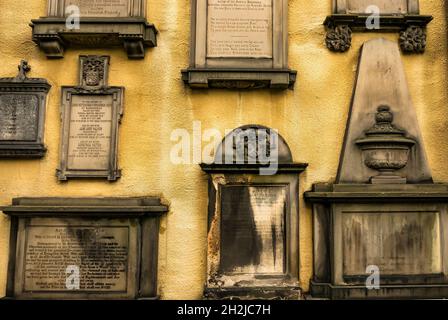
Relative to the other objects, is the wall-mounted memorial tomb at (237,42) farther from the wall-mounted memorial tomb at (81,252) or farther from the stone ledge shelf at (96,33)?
the wall-mounted memorial tomb at (81,252)

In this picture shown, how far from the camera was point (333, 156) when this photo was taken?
6.11 m

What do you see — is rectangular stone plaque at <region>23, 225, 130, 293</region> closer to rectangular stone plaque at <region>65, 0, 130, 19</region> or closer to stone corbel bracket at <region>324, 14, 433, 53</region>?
rectangular stone plaque at <region>65, 0, 130, 19</region>

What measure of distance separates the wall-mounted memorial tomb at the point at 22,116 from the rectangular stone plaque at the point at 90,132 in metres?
0.44

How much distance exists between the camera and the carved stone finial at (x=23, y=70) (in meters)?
6.16

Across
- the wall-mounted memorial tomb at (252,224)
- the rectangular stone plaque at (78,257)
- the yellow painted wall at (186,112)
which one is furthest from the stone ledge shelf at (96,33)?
the rectangular stone plaque at (78,257)

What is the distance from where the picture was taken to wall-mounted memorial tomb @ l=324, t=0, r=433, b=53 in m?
6.20

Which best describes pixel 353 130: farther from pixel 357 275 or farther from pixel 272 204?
pixel 357 275

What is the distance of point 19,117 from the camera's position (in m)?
6.11

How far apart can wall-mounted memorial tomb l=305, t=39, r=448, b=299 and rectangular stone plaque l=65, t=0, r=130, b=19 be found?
12.2 ft

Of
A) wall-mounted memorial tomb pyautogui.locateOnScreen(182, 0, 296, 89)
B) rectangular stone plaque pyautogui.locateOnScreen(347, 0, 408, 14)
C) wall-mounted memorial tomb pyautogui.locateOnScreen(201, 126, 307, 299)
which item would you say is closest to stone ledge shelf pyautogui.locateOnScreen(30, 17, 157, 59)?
wall-mounted memorial tomb pyautogui.locateOnScreen(182, 0, 296, 89)

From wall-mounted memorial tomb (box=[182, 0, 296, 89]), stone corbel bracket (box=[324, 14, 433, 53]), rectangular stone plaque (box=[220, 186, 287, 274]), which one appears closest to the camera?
rectangular stone plaque (box=[220, 186, 287, 274])

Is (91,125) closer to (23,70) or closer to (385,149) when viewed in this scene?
(23,70)

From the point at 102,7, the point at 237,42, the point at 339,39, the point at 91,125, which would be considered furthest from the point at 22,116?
the point at 339,39
